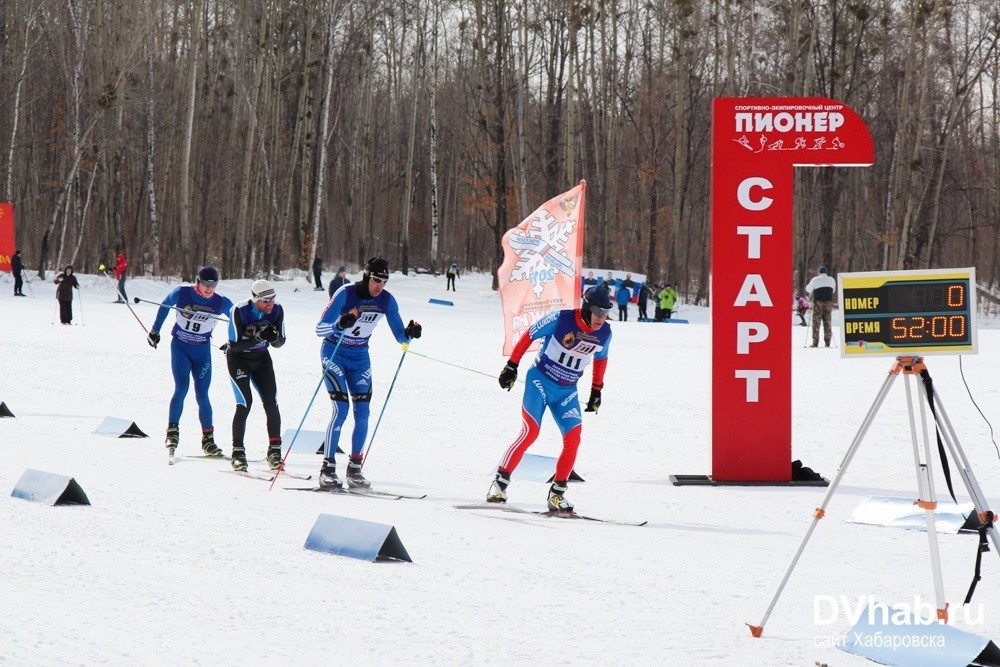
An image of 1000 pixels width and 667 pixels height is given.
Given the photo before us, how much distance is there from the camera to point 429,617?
15.3ft

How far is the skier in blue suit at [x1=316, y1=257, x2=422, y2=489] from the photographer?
27.9 feet

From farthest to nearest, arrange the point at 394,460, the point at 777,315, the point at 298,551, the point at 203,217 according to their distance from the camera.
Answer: the point at 203,217
the point at 394,460
the point at 777,315
the point at 298,551

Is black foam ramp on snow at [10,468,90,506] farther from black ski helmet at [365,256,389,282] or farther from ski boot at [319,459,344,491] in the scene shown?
black ski helmet at [365,256,389,282]

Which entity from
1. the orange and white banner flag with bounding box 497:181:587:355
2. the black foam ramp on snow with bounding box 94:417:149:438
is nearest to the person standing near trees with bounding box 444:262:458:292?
the orange and white banner flag with bounding box 497:181:587:355

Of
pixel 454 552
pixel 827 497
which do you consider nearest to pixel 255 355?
pixel 454 552

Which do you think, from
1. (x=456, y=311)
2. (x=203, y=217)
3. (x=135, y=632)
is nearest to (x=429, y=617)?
(x=135, y=632)

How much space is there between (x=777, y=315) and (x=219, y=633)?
6.69 metres

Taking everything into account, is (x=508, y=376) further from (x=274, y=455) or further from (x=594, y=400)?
(x=274, y=455)

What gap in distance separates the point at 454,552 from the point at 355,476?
2.64 m

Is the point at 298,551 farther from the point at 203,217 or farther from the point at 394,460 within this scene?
the point at 203,217

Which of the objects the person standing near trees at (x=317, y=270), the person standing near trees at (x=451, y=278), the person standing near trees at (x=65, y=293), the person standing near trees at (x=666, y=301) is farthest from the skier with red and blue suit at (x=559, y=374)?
the person standing near trees at (x=451, y=278)

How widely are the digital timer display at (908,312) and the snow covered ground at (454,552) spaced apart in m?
1.29

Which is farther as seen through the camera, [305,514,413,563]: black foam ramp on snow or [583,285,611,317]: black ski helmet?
[583,285,611,317]: black ski helmet

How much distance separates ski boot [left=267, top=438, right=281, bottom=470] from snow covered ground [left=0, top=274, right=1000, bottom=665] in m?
0.34
